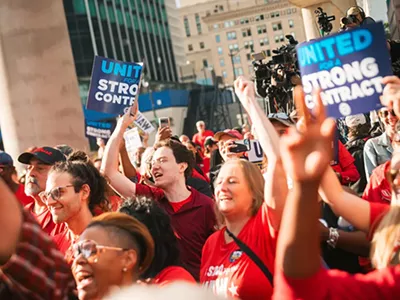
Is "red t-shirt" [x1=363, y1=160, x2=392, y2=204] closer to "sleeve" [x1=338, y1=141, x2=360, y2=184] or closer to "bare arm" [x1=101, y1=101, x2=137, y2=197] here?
"sleeve" [x1=338, y1=141, x2=360, y2=184]

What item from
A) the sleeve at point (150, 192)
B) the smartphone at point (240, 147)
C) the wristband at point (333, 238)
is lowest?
the wristband at point (333, 238)

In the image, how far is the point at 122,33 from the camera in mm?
70312

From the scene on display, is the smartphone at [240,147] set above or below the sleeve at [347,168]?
above

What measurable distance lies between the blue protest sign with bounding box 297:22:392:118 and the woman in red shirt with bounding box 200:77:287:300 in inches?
18.0

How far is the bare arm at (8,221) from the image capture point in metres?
2.72

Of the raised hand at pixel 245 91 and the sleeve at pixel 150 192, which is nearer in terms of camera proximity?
the raised hand at pixel 245 91

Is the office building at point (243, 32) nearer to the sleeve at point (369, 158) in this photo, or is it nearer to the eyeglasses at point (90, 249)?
the sleeve at point (369, 158)

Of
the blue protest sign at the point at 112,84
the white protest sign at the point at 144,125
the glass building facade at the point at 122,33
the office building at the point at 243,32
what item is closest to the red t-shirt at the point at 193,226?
the blue protest sign at the point at 112,84

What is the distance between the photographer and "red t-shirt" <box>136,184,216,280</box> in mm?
5336

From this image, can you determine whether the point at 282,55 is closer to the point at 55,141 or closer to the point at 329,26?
the point at 329,26

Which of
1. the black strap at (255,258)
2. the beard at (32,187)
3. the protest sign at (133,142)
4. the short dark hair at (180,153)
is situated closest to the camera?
the black strap at (255,258)

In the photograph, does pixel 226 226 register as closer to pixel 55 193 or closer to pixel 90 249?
pixel 90 249

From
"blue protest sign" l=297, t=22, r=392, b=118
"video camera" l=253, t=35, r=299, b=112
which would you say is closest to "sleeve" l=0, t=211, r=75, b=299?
"blue protest sign" l=297, t=22, r=392, b=118

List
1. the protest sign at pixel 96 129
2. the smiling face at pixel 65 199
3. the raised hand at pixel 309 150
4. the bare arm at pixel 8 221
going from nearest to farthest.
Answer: the raised hand at pixel 309 150 < the bare arm at pixel 8 221 < the smiling face at pixel 65 199 < the protest sign at pixel 96 129
